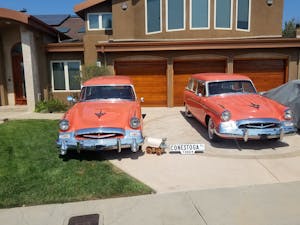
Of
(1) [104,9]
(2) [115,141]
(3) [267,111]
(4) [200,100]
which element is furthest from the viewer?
→ (1) [104,9]

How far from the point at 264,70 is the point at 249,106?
Result: 320 inches

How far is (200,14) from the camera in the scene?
48.5 ft

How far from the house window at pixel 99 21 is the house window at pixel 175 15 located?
4.46 metres

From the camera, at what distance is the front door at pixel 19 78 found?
14820 mm

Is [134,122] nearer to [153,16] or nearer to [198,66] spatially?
[198,66]

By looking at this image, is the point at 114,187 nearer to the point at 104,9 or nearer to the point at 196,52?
the point at 196,52

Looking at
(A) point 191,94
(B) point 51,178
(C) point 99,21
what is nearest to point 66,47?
(C) point 99,21

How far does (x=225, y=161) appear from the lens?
21.0 feet

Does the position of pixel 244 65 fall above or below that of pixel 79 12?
below

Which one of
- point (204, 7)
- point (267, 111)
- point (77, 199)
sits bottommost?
point (77, 199)

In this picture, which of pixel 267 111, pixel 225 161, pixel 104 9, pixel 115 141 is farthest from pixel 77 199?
pixel 104 9

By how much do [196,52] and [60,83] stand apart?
24.7 feet

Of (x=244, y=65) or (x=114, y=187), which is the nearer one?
(x=114, y=187)

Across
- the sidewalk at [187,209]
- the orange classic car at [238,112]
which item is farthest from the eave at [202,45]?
the sidewalk at [187,209]
